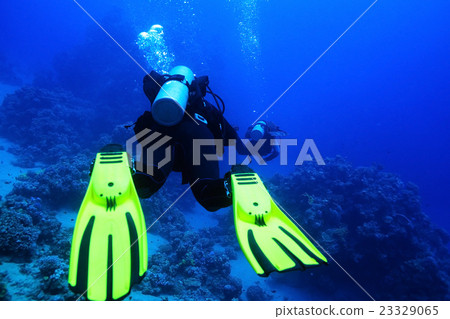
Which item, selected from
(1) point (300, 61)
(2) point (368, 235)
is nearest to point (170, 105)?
(2) point (368, 235)

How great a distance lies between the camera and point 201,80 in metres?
3.55

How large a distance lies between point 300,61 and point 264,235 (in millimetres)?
105670

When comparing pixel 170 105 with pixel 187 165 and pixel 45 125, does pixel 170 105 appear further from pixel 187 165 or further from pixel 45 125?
pixel 45 125

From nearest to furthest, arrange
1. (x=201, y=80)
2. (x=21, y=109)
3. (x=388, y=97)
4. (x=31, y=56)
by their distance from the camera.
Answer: (x=201, y=80)
(x=21, y=109)
(x=31, y=56)
(x=388, y=97)

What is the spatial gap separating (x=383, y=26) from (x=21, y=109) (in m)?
142

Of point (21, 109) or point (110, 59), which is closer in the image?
point (21, 109)

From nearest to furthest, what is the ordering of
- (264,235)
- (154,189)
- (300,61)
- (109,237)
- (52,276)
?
(109,237) → (264,235) → (154,189) → (52,276) → (300,61)

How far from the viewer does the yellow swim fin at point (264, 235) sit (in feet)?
6.66

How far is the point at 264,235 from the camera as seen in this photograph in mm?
2314

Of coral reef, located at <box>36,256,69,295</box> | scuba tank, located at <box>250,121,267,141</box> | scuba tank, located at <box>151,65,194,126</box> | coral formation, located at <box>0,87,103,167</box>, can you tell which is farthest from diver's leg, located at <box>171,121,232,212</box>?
coral formation, located at <box>0,87,103,167</box>

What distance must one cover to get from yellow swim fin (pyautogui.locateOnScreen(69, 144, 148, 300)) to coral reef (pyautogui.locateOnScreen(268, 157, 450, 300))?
821 centimetres

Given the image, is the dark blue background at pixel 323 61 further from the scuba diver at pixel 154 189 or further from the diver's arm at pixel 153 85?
the scuba diver at pixel 154 189

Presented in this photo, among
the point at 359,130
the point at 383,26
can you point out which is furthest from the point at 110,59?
the point at 383,26

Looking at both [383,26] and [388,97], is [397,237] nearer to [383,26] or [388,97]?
[388,97]
